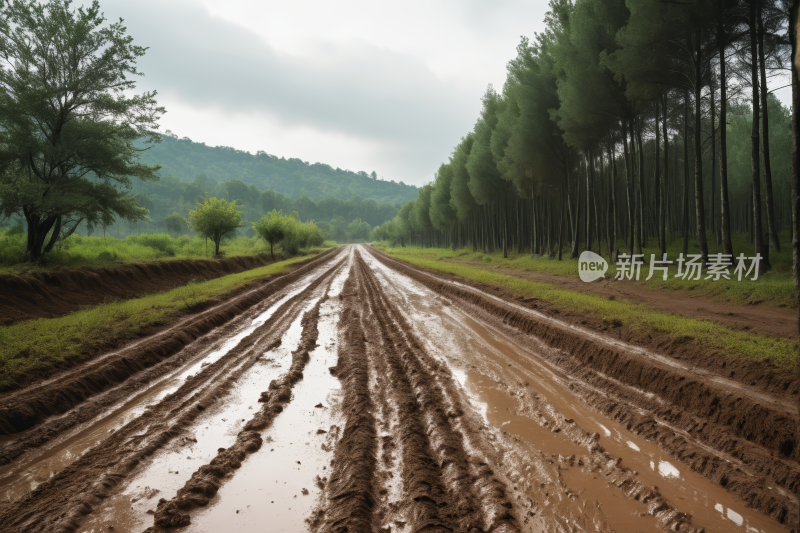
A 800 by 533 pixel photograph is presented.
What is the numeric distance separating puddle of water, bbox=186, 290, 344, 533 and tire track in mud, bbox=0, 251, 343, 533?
0.96 meters

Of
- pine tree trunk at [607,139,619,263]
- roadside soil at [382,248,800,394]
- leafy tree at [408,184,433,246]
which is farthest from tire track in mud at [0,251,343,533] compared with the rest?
leafy tree at [408,184,433,246]

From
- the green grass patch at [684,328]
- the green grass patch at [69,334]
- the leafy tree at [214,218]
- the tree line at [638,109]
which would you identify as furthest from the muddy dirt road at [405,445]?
the leafy tree at [214,218]

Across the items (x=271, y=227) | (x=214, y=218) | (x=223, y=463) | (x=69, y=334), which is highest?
(x=214, y=218)

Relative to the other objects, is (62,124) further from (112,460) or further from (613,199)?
(613,199)

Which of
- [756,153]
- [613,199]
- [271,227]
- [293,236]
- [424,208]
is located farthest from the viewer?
[424,208]

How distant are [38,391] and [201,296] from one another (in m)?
7.15

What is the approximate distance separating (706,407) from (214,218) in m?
27.3

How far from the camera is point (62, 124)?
555 inches

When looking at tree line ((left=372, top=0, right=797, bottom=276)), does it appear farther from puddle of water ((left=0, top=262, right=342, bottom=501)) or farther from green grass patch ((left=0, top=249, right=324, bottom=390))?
A: green grass patch ((left=0, top=249, right=324, bottom=390))

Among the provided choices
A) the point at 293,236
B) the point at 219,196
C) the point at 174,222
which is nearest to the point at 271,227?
the point at 293,236

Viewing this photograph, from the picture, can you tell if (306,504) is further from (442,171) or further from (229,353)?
(442,171)

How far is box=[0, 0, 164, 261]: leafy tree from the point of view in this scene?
12.9 m

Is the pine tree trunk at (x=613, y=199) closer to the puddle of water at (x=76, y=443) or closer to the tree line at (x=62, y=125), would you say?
the puddle of water at (x=76, y=443)

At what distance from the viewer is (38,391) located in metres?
Answer: 4.72
